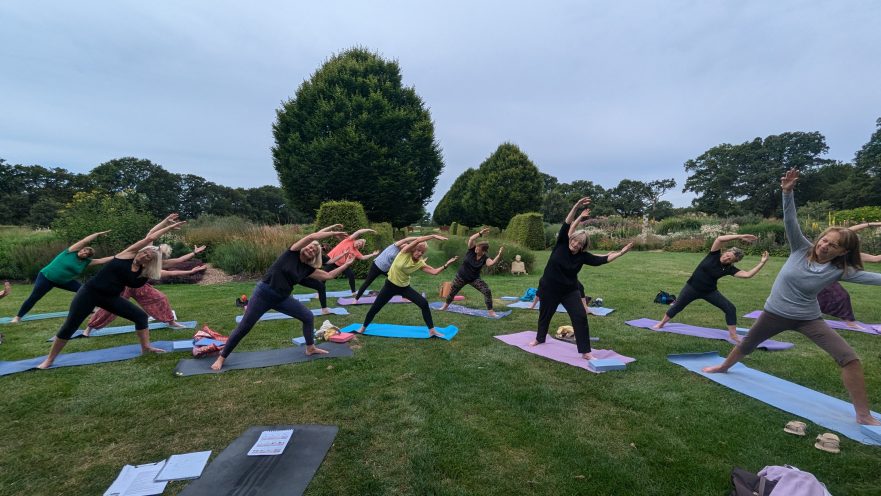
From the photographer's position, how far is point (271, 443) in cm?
356

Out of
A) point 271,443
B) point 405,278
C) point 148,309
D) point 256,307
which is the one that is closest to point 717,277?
point 405,278

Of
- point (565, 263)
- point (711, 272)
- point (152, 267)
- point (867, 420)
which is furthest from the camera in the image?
point (711, 272)

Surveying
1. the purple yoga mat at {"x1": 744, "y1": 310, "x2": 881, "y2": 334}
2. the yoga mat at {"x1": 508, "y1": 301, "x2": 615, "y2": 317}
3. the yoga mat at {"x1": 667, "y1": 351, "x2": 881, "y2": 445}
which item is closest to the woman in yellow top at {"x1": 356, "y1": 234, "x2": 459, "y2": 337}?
the yoga mat at {"x1": 508, "y1": 301, "x2": 615, "y2": 317}

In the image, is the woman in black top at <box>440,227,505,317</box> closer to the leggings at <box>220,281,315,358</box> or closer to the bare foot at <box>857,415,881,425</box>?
the leggings at <box>220,281,315,358</box>

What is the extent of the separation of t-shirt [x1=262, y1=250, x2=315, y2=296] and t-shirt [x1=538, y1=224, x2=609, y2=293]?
364 centimetres

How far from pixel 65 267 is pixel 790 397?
11.2 metres

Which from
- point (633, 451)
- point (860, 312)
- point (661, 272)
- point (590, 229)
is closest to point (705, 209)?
point (590, 229)

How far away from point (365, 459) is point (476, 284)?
586 cm

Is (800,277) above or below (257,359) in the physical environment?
above

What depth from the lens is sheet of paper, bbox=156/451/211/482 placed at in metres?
3.09

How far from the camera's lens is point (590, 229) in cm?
2936

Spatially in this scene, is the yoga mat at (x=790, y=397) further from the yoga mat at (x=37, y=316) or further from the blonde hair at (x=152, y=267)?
the yoga mat at (x=37, y=316)

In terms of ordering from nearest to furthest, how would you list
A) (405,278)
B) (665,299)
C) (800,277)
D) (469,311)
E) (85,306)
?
1. (800,277)
2. (85,306)
3. (405,278)
4. (469,311)
5. (665,299)

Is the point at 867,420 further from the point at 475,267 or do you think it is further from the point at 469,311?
the point at 469,311
